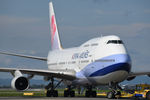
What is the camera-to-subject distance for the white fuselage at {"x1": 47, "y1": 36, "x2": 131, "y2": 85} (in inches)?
1348

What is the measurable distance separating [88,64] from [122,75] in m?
4.68

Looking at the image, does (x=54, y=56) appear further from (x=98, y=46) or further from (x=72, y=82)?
(x=98, y=46)

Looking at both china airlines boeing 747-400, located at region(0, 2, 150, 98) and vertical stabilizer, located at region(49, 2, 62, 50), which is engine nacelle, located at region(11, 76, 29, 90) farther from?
vertical stabilizer, located at region(49, 2, 62, 50)

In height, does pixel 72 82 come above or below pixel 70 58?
below

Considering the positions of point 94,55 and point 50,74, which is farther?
point 50,74

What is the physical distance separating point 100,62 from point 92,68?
153 cm

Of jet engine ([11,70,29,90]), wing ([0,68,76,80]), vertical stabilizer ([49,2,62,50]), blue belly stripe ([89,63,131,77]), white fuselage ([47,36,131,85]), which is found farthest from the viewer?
vertical stabilizer ([49,2,62,50])

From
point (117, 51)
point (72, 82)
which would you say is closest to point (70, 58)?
point (72, 82)

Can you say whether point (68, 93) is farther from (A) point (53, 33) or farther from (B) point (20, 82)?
(A) point (53, 33)

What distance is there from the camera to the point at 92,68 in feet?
122

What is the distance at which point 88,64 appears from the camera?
37.9 m

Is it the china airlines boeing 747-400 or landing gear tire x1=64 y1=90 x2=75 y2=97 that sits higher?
the china airlines boeing 747-400

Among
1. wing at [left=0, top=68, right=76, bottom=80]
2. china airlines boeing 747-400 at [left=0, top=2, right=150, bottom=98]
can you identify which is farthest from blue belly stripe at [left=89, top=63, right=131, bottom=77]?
wing at [left=0, top=68, right=76, bottom=80]

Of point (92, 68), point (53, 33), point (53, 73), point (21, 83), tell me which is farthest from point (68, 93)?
point (53, 33)
